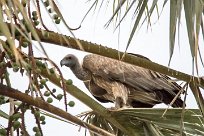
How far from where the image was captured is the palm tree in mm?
1558

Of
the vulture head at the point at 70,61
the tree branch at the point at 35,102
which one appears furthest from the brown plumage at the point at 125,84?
the tree branch at the point at 35,102

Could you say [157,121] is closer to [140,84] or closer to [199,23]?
[199,23]

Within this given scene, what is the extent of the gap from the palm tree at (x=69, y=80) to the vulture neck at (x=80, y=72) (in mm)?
2718

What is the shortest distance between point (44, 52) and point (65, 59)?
5.82 meters

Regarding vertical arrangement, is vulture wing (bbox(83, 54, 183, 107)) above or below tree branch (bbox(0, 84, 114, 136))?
below

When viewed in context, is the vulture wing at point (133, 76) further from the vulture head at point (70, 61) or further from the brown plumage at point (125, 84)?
the vulture head at point (70, 61)

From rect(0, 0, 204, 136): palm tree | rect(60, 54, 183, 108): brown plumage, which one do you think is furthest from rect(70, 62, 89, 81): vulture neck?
rect(0, 0, 204, 136): palm tree

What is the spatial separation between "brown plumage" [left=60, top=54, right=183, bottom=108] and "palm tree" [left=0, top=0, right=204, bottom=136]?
1.65 meters

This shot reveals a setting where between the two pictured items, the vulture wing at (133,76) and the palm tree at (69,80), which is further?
the vulture wing at (133,76)

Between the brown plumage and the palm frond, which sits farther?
the brown plumage

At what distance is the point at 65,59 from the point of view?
23.6 feet

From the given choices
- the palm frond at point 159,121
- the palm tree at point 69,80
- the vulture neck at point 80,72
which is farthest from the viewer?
the vulture neck at point 80,72

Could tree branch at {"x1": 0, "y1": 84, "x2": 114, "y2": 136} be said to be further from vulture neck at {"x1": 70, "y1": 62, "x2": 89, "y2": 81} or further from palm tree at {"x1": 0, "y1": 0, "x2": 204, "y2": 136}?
vulture neck at {"x1": 70, "y1": 62, "x2": 89, "y2": 81}

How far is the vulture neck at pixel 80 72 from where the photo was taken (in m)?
6.42
